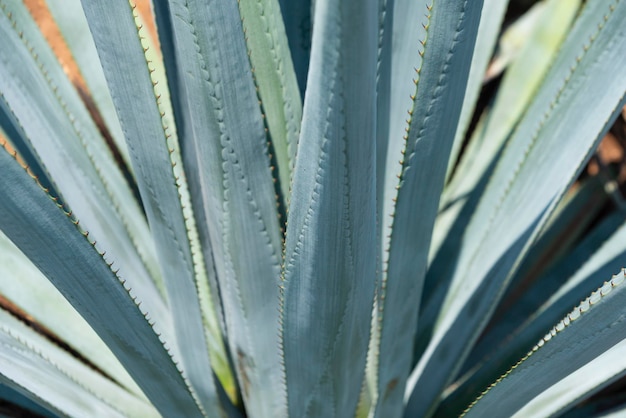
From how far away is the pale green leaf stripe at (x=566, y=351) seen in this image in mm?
1147

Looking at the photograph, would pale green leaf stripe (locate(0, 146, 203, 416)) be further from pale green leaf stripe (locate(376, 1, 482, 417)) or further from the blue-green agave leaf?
the blue-green agave leaf

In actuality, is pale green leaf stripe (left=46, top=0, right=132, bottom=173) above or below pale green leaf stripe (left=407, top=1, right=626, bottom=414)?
above

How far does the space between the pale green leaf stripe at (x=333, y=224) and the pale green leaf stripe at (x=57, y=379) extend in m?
0.31

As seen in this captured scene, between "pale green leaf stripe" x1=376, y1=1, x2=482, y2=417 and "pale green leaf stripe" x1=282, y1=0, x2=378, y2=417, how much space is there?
0.06m

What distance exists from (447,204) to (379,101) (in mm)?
720

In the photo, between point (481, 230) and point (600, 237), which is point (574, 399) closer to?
point (481, 230)

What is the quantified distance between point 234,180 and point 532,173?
56cm

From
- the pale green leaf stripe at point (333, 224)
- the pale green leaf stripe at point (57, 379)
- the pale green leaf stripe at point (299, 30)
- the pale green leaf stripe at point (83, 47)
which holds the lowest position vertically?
the pale green leaf stripe at point (57, 379)

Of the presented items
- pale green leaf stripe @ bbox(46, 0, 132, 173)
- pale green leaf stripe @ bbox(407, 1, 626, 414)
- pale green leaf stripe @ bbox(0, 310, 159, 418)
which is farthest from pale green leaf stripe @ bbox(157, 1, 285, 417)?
pale green leaf stripe @ bbox(46, 0, 132, 173)

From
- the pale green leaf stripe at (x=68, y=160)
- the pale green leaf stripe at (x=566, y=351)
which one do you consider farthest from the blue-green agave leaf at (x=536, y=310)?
the pale green leaf stripe at (x=68, y=160)

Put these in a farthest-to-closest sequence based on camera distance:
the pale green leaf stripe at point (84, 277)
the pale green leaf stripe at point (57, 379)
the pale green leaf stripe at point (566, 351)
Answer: the pale green leaf stripe at point (57, 379) < the pale green leaf stripe at point (566, 351) < the pale green leaf stripe at point (84, 277)

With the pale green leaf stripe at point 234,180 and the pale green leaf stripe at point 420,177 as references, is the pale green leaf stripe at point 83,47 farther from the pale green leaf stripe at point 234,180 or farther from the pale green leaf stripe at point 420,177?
the pale green leaf stripe at point 420,177

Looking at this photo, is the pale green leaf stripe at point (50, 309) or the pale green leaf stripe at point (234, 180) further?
the pale green leaf stripe at point (50, 309)

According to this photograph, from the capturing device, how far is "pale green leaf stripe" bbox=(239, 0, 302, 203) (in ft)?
4.32
